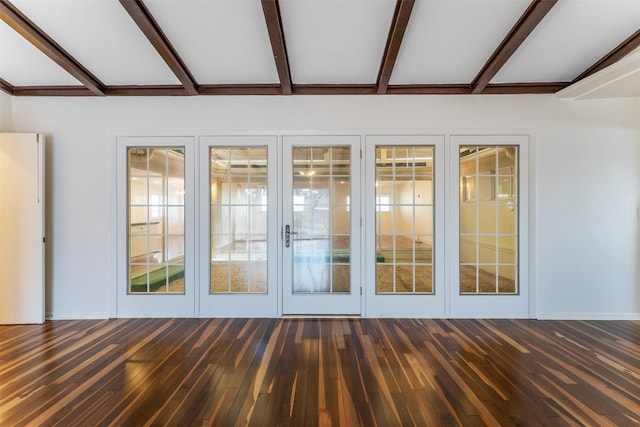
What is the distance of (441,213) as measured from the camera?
348cm

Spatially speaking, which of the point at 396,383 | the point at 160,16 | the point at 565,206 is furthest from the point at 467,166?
the point at 160,16

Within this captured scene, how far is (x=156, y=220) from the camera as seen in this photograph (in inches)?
140

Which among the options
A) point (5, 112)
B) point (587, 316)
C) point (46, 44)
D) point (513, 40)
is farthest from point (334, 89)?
point (587, 316)

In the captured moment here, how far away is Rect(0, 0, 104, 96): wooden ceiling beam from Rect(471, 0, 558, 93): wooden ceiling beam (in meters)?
4.02

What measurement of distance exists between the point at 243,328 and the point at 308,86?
2764mm

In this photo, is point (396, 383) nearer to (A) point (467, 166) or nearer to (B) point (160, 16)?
(A) point (467, 166)

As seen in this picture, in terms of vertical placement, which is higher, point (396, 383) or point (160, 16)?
point (160, 16)

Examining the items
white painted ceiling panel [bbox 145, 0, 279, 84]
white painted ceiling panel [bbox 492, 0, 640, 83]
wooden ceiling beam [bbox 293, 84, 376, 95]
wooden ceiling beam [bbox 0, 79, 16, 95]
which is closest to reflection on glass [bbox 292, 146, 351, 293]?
wooden ceiling beam [bbox 293, 84, 376, 95]

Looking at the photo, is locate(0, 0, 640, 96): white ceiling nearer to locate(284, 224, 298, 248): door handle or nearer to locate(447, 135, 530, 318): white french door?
locate(447, 135, 530, 318): white french door

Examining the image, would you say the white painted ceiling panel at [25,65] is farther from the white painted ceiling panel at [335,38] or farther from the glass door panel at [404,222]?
the glass door panel at [404,222]

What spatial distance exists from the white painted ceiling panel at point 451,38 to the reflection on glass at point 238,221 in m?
1.94

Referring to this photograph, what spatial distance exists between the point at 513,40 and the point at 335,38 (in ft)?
5.04

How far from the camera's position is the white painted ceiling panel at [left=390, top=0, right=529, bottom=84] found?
2.34m

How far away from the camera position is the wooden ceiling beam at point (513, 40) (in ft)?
7.43
